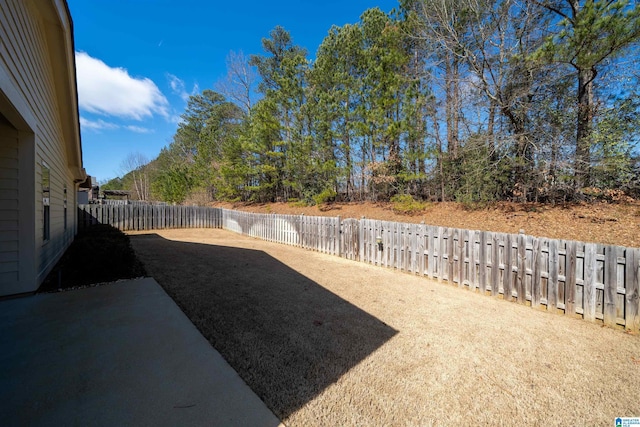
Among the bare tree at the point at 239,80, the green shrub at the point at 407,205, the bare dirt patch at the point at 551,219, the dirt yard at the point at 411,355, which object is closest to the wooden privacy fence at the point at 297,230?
the bare dirt patch at the point at 551,219

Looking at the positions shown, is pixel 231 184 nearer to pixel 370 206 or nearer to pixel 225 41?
pixel 225 41

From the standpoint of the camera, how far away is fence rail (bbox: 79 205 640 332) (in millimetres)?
3232

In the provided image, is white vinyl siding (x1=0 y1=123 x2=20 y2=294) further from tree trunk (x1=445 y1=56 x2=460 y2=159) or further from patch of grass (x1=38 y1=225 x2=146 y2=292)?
tree trunk (x1=445 y1=56 x2=460 y2=159)

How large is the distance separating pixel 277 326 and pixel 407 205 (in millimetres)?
8208

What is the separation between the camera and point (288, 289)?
463cm

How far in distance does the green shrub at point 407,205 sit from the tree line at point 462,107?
3.31 feet

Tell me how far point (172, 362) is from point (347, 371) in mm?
1588

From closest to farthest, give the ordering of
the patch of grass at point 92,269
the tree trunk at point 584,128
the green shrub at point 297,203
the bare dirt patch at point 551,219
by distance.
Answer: the patch of grass at point 92,269 → the bare dirt patch at point 551,219 → the tree trunk at point 584,128 → the green shrub at point 297,203

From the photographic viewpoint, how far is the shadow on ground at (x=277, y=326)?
7.07 feet

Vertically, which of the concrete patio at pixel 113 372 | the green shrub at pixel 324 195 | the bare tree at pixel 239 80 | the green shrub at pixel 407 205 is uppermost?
the bare tree at pixel 239 80

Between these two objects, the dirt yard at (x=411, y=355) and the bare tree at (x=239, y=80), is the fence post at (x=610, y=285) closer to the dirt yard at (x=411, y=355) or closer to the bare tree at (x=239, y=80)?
the dirt yard at (x=411, y=355)

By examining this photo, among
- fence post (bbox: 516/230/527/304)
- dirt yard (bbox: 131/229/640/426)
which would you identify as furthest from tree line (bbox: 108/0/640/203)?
dirt yard (bbox: 131/229/640/426)

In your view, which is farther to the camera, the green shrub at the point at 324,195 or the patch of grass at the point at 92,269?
the green shrub at the point at 324,195

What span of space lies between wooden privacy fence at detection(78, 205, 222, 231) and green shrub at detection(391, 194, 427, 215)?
11744 millimetres
